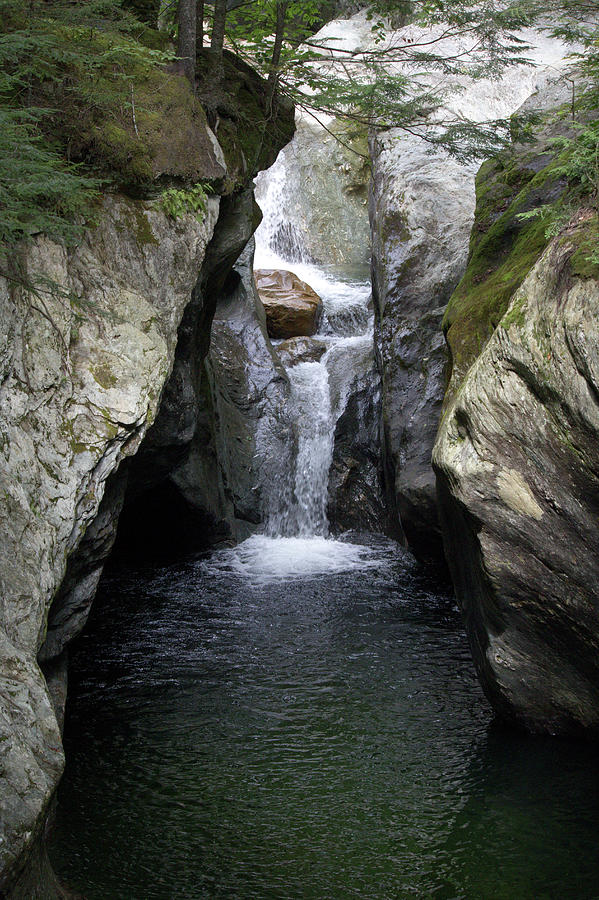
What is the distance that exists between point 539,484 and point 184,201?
4907 millimetres

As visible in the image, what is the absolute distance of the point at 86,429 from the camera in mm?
6254

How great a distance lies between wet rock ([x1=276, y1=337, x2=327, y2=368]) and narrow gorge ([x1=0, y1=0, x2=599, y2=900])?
3.82 metres

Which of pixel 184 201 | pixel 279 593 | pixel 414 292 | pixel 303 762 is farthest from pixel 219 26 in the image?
pixel 303 762

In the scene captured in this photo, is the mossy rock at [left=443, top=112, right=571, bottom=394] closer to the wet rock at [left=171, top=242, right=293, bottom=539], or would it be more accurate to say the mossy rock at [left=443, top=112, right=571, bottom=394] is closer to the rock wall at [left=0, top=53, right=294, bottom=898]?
the rock wall at [left=0, top=53, right=294, bottom=898]

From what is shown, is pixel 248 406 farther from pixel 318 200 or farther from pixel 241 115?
pixel 318 200

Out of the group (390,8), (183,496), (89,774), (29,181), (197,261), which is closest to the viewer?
(29,181)

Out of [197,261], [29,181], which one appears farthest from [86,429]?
[197,261]

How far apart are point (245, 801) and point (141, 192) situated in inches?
236

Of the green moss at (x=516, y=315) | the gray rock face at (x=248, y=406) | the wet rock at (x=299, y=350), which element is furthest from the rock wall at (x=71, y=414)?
the wet rock at (x=299, y=350)

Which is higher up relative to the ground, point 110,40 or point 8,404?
point 110,40

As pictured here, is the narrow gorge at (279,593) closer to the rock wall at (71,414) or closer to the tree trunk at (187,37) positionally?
the rock wall at (71,414)

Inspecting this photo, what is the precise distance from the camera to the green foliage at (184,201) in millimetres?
8070

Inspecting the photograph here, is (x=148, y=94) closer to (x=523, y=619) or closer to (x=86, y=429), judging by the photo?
(x=86, y=429)

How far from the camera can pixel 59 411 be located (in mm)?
6113
